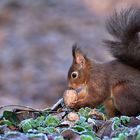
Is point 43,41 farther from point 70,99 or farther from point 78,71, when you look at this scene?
point 70,99

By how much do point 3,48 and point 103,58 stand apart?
1.49 metres

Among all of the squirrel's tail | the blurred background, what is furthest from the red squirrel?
the blurred background

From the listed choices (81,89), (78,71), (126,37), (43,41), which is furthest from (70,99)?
(43,41)

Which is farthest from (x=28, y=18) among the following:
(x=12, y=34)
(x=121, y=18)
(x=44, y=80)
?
(x=121, y=18)

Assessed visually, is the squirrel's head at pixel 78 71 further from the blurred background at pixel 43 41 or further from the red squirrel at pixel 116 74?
the blurred background at pixel 43 41

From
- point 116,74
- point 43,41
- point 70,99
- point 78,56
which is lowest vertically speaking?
point 70,99

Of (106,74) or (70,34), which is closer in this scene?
(106,74)

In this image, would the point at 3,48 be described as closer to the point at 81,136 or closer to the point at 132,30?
the point at 132,30

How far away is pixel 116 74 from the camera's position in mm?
5387

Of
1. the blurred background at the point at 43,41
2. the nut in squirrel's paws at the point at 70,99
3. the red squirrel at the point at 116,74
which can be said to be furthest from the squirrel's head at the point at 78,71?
the blurred background at the point at 43,41

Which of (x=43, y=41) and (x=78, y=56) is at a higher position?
(x=43, y=41)

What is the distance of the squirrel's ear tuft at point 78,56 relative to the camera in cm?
566

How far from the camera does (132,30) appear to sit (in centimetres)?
553

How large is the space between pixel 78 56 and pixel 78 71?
0.10 m
